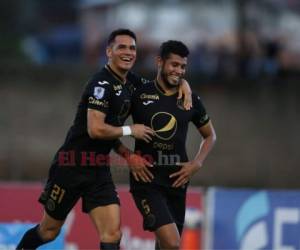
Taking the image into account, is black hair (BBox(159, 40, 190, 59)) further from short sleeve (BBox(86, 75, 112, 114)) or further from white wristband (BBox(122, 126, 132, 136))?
white wristband (BBox(122, 126, 132, 136))

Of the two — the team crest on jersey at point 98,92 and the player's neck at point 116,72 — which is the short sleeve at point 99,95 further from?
the player's neck at point 116,72

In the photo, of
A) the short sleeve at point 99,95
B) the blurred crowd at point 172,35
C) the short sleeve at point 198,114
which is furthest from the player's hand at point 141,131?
the blurred crowd at point 172,35

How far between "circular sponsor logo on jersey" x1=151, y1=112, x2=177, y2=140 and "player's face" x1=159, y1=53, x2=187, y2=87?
1.07 feet

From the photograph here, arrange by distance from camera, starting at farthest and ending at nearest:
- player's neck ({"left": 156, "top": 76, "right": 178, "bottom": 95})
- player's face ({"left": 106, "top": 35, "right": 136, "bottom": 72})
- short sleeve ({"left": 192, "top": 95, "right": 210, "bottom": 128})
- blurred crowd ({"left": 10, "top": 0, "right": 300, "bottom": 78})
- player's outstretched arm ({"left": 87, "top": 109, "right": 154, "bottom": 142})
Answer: blurred crowd ({"left": 10, "top": 0, "right": 300, "bottom": 78}), short sleeve ({"left": 192, "top": 95, "right": 210, "bottom": 128}), player's neck ({"left": 156, "top": 76, "right": 178, "bottom": 95}), player's face ({"left": 106, "top": 35, "right": 136, "bottom": 72}), player's outstretched arm ({"left": 87, "top": 109, "right": 154, "bottom": 142})

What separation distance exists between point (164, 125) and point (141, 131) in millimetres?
400

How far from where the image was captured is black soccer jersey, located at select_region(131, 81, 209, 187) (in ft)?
32.6

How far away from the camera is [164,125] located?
391 inches

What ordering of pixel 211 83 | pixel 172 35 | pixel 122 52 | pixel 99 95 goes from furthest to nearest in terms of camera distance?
pixel 172 35
pixel 211 83
pixel 122 52
pixel 99 95

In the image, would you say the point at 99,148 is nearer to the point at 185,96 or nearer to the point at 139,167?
the point at 139,167

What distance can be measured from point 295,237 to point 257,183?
15.1 feet

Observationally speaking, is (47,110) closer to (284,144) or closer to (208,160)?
(208,160)

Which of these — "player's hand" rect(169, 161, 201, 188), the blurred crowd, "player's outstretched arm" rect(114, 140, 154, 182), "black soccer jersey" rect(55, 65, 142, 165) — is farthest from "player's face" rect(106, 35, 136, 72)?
the blurred crowd

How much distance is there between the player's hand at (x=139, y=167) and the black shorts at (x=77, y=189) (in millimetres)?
239

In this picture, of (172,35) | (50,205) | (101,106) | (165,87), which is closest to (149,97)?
(165,87)
